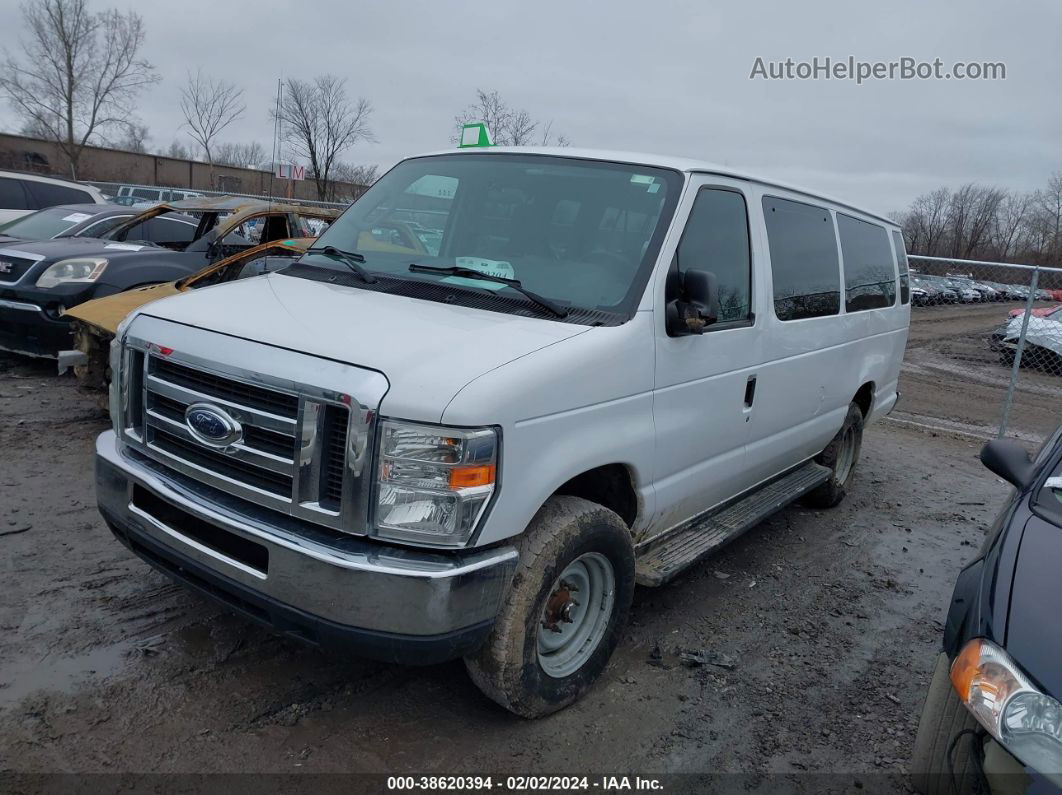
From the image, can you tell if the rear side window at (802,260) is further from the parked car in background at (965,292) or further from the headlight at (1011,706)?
the parked car in background at (965,292)

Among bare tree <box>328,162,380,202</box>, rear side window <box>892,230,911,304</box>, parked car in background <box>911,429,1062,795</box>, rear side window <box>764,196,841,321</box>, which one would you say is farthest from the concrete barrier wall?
parked car in background <box>911,429,1062,795</box>

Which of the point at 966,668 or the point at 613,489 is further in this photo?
the point at 613,489

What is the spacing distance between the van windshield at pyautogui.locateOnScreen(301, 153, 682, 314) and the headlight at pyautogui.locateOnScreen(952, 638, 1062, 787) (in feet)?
5.84

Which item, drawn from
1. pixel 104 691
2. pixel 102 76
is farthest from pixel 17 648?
pixel 102 76

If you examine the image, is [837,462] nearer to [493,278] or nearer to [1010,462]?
[1010,462]

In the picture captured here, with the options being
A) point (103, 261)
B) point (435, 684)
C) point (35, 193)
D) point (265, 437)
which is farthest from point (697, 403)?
point (35, 193)

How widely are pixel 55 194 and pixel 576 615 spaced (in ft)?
Result: 46.6

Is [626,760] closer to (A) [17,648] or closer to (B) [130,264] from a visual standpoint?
(A) [17,648]

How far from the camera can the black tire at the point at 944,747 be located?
2418 mm

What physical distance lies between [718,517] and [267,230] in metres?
6.51

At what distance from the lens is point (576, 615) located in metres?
3.43

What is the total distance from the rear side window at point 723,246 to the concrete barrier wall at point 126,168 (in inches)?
1540

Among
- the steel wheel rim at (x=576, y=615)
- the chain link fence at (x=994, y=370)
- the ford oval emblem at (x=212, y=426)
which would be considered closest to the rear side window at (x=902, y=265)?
the chain link fence at (x=994, y=370)

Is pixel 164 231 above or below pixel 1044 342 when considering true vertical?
above
